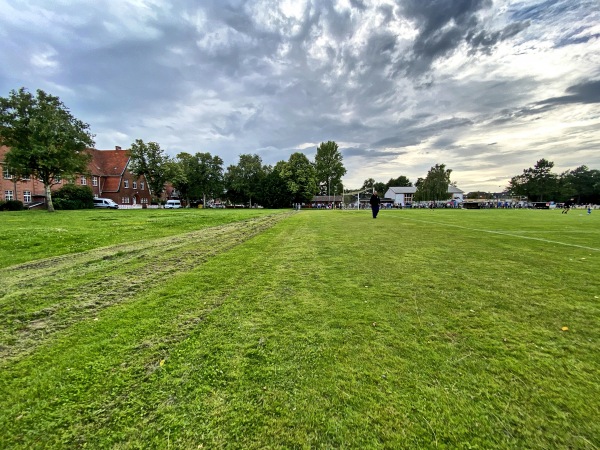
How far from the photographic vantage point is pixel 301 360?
2555 mm

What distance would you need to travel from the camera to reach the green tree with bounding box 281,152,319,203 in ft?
233

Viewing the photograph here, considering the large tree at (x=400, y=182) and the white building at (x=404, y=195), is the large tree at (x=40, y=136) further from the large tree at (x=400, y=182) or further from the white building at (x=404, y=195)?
the large tree at (x=400, y=182)

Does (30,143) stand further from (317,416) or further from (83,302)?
(317,416)

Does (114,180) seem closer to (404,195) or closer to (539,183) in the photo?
(404,195)

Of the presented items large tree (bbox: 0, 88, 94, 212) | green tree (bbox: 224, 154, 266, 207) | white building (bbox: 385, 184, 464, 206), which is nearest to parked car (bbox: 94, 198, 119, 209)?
large tree (bbox: 0, 88, 94, 212)

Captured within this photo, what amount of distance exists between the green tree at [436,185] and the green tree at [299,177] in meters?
44.2

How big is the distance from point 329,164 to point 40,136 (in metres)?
73.8

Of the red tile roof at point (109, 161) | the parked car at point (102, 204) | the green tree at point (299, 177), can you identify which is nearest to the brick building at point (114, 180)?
the red tile roof at point (109, 161)

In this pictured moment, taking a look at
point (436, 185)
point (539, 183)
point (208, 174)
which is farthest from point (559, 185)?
point (208, 174)

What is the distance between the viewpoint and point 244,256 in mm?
7145

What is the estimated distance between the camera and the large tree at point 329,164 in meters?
89.8

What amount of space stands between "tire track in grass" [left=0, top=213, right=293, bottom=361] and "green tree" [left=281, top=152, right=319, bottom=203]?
208 ft

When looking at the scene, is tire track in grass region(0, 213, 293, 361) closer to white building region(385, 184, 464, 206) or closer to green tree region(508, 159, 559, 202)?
white building region(385, 184, 464, 206)

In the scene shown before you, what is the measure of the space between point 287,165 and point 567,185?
102 metres
